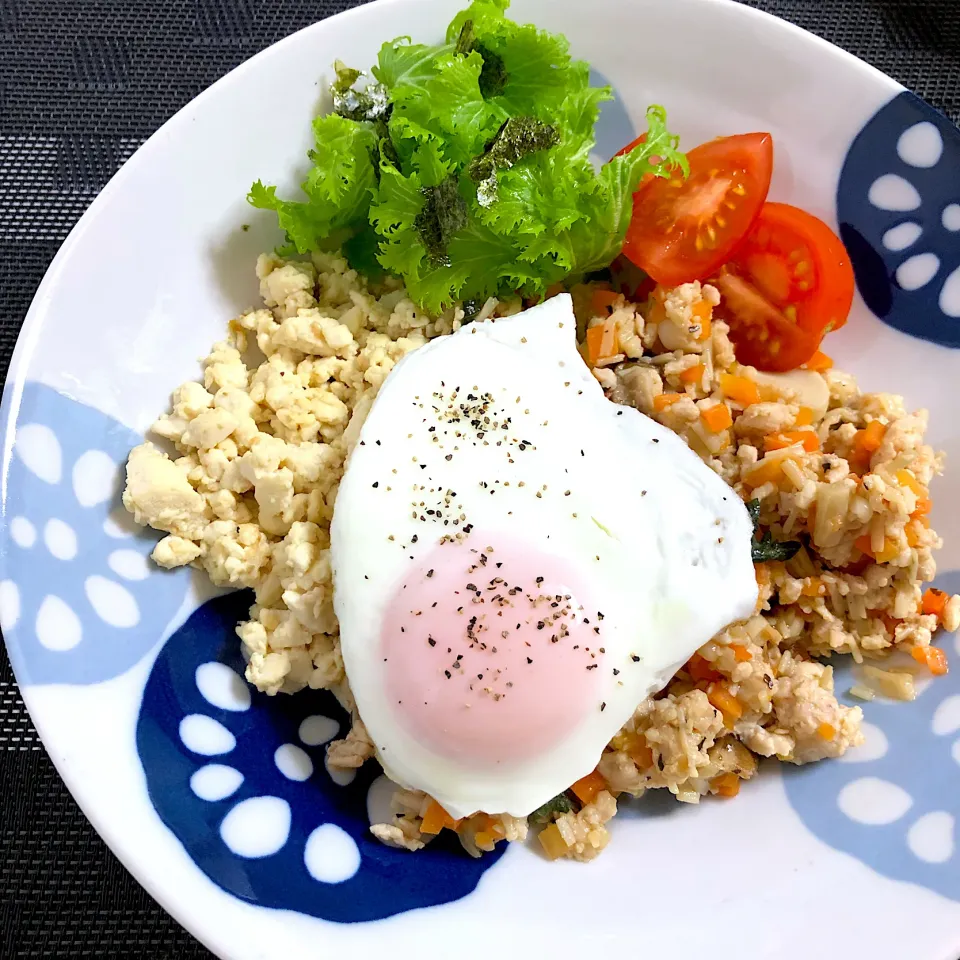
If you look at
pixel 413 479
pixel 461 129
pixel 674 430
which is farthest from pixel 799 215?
pixel 413 479

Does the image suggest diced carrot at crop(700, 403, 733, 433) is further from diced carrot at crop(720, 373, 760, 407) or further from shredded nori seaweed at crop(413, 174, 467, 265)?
shredded nori seaweed at crop(413, 174, 467, 265)

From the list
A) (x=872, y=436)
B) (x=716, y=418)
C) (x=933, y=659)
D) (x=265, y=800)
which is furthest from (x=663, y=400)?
(x=265, y=800)

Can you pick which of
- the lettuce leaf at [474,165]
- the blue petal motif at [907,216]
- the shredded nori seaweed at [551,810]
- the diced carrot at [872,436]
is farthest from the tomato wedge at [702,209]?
the shredded nori seaweed at [551,810]

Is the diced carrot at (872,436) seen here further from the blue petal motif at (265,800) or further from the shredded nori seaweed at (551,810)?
the blue petal motif at (265,800)

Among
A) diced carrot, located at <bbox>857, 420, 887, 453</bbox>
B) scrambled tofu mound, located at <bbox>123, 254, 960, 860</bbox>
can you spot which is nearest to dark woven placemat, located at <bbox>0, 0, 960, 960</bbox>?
scrambled tofu mound, located at <bbox>123, 254, 960, 860</bbox>

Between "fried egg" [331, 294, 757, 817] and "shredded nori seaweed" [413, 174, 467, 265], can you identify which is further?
"shredded nori seaweed" [413, 174, 467, 265]

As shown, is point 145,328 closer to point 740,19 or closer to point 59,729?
point 59,729
